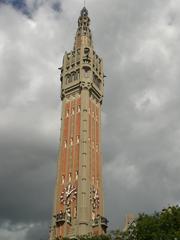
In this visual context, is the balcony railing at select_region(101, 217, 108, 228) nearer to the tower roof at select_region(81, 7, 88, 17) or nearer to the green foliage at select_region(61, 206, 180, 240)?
the green foliage at select_region(61, 206, 180, 240)

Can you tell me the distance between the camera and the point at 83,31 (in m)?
106

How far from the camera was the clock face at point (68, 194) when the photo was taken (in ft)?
263

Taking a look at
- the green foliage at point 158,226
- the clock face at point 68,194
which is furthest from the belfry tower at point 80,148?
the green foliage at point 158,226

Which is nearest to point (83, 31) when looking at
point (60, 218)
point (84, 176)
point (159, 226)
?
point (84, 176)

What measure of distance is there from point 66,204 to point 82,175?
6211mm

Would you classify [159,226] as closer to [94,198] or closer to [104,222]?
[104,222]

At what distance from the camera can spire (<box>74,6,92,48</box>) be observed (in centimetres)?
10276

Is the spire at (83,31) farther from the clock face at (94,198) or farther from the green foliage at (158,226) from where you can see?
the green foliage at (158,226)

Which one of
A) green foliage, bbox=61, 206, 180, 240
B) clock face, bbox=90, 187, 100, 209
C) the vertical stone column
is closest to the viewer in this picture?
green foliage, bbox=61, 206, 180, 240

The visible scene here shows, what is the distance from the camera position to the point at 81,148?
84.3m

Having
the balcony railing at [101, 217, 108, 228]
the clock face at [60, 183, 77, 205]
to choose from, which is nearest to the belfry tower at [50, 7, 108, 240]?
the clock face at [60, 183, 77, 205]

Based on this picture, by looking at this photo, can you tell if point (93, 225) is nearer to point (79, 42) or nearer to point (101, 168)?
point (101, 168)

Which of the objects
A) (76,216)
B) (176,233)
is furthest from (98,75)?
(176,233)

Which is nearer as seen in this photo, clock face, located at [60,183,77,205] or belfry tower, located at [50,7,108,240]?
belfry tower, located at [50,7,108,240]
